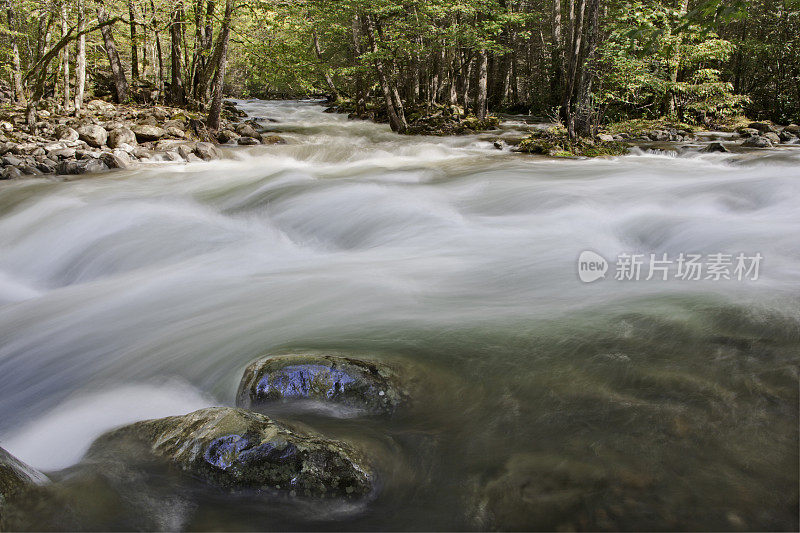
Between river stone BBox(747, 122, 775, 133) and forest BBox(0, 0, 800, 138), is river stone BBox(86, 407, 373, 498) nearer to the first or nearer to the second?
forest BBox(0, 0, 800, 138)

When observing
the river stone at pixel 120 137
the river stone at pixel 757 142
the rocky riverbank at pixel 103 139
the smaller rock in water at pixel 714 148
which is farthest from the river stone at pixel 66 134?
the river stone at pixel 757 142

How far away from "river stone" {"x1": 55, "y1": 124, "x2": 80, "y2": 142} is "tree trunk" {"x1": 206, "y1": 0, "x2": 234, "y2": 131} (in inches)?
118

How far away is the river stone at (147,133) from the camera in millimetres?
12125

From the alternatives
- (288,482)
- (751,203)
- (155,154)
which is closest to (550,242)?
(751,203)

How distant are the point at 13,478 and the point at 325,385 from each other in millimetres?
1317

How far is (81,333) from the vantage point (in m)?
4.27

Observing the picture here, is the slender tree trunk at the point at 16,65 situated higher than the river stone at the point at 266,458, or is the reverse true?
the slender tree trunk at the point at 16,65

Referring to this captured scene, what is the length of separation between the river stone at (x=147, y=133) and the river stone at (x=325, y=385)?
1080 centimetres

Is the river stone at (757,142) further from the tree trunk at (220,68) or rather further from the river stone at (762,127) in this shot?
the tree trunk at (220,68)

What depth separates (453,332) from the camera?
3699mm

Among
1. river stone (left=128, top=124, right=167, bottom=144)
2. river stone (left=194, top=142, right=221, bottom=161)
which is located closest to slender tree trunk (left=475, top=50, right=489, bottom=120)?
river stone (left=194, top=142, right=221, bottom=161)

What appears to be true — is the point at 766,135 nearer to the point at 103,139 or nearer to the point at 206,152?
the point at 206,152

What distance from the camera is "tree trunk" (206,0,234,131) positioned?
461 inches

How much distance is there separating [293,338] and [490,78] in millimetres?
21795
